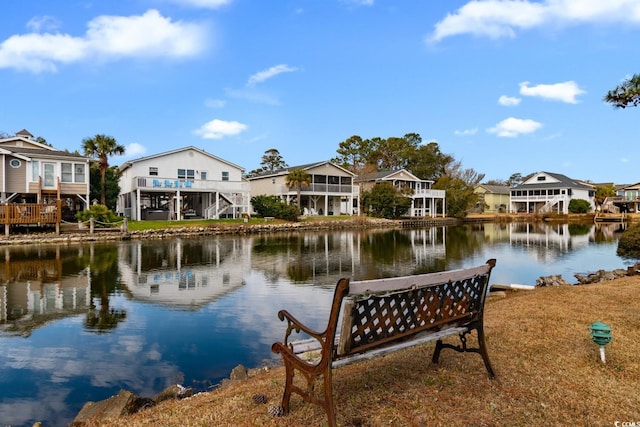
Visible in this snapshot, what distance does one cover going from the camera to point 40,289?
43.6ft

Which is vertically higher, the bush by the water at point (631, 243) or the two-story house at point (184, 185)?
the two-story house at point (184, 185)

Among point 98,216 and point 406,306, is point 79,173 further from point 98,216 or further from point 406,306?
point 406,306

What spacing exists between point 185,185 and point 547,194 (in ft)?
199

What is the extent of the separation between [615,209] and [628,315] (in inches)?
3223

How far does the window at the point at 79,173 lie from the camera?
33500 millimetres

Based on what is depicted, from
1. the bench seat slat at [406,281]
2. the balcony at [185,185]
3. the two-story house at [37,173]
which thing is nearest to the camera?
the bench seat slat at [406,281]

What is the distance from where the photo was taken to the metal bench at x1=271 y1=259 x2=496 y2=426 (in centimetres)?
345

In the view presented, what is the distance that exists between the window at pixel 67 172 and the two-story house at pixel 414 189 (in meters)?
37.6

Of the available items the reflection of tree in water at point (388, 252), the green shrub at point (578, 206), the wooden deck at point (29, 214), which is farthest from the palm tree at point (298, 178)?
the green shrub at point (578, 206)

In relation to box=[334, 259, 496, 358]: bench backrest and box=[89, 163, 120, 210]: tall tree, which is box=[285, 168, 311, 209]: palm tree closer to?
box=[89, 163, 120, 210]: tall tree

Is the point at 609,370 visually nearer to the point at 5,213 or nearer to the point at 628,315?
the point at 628,315

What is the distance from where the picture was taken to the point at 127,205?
44406 millimetres

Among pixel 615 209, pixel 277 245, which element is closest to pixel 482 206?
pixel 615 209

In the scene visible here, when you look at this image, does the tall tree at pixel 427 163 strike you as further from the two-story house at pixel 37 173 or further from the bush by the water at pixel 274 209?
the two-story house at pixel 37 173
